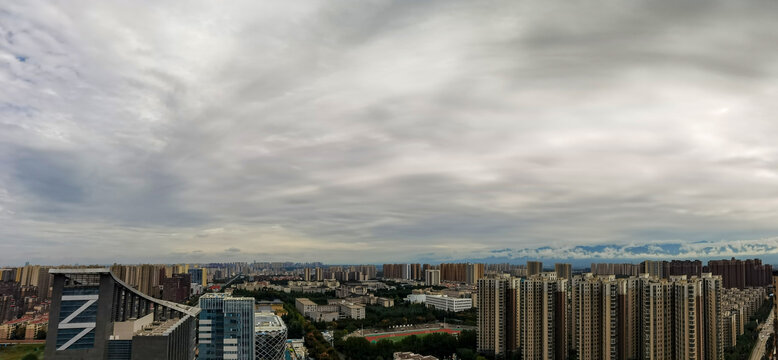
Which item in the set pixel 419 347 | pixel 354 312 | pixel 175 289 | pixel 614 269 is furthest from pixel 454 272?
pixel 419 347

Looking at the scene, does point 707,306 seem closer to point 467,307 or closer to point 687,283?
point 687,283

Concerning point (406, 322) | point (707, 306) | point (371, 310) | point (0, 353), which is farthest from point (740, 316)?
point (0, 353)

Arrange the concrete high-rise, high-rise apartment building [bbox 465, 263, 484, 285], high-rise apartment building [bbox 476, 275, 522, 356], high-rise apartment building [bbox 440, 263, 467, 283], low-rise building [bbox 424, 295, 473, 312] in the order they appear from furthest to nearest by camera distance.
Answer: the concrete high-rise
high-rise apartment building [bbox 440, 263, 467, 283]
high-rise apartment building [bbox 465, 263, 484, 285]
low-rise building [bbox 424, 295, 473, 312]
high-rise apartment building [bbox 476, 275, 522, 356]

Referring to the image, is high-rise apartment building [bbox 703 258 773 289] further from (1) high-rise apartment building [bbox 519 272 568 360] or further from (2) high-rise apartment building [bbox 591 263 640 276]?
(1) high-rise apartment building [bbox 519 272 568 360]

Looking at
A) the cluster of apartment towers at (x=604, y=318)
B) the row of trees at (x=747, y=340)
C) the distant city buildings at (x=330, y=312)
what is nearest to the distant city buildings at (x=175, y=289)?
the distant city buildings at (x=330, y=312)

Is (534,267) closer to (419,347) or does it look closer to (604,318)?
(419,347)

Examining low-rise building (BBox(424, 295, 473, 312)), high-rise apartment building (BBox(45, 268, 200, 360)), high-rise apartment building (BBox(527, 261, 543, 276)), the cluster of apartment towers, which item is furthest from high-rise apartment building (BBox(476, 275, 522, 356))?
high-rise apartment building (BBox(527, 261, 543, 276))

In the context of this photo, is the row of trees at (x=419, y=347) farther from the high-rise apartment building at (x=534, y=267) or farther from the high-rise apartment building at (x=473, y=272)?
the high-rise apartment building at (x=473, y=272)
